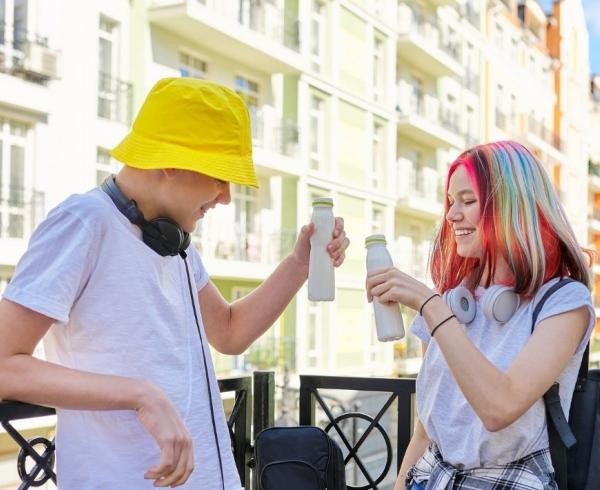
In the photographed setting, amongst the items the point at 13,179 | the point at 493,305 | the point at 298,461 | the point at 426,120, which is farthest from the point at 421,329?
the point at 426,120

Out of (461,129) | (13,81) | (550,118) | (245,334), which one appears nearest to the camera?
(245,334)

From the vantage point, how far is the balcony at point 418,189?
24.1m

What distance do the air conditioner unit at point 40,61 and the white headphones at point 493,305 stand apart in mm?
12131

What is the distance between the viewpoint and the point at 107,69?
48.3 feet

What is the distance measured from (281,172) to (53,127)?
597 centimetres

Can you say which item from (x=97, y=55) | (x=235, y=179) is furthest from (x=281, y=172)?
(x=235, y=179)

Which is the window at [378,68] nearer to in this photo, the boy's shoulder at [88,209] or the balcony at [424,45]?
the balcony at [424,45]

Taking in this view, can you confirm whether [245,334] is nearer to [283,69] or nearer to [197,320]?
[197,320]

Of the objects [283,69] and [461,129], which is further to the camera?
[461,129]

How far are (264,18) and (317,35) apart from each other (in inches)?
108

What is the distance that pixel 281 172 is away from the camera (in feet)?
59.2

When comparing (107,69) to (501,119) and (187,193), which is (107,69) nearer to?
(187,193)

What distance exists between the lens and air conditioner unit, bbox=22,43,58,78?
41.7ft

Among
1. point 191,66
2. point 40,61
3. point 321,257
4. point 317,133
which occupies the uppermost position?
point 191,66
